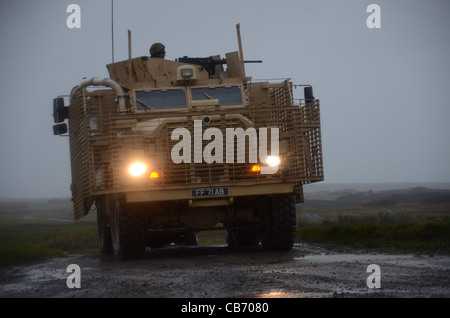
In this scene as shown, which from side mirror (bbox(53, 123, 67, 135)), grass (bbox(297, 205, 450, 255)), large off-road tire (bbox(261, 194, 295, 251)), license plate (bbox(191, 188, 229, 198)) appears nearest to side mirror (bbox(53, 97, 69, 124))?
side mirror (bbox(53, 123, 67, 135))

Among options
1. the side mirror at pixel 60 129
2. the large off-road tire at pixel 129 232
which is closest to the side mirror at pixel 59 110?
the side mirror at pixel 60 129

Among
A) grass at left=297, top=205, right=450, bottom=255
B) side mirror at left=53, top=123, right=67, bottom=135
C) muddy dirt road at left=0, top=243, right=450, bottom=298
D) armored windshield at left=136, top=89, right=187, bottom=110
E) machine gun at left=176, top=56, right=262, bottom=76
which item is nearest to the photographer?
muddy dirt road at left=0, top=243, right=450, bottom=298

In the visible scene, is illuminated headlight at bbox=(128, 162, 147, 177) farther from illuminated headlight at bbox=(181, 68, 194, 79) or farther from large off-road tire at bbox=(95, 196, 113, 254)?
large off-road tire at bbox=(95, 196, 113, 254)

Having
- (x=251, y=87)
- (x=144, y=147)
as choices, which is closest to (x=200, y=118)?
(x=144, y=147)

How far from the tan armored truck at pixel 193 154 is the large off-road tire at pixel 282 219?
2cm

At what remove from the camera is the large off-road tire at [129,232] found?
12539mm

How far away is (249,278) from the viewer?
8.73m

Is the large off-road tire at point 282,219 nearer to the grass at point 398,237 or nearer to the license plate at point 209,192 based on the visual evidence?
the license plate at point 209,192

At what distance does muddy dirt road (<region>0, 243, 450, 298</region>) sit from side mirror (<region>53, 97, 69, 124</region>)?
11.8 ft

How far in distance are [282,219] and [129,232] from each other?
255 centimetres

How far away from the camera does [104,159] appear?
497 inches

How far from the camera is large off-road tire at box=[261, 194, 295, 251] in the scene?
1301 cm
